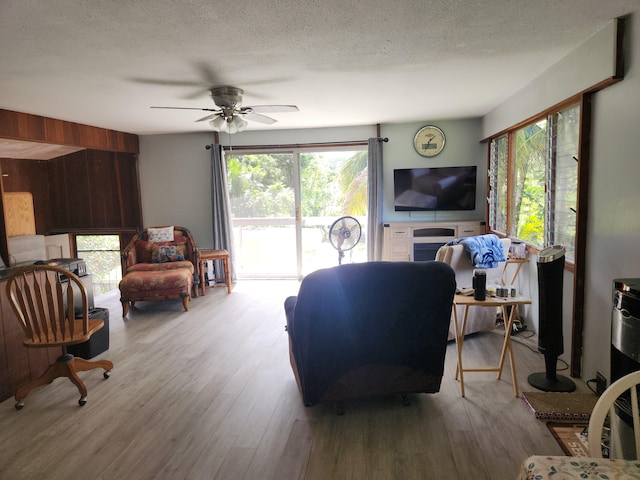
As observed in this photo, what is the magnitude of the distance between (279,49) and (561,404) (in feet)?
9.13

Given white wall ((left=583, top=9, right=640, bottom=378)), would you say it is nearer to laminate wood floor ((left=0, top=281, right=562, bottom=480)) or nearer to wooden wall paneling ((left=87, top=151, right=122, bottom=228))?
laminate wood floor ((left=0, top=281, right=562, bottom=480))

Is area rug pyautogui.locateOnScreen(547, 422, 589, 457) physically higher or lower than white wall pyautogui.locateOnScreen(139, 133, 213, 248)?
lower

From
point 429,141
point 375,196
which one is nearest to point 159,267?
point 375,196

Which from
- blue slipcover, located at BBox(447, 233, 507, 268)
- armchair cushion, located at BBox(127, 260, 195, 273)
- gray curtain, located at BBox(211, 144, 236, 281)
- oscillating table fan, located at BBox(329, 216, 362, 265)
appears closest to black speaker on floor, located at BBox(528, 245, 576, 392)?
blue slipcover, located at BBox(447, 233, 507, 268)

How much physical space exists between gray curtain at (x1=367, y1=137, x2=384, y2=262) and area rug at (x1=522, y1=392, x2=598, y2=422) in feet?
11.2

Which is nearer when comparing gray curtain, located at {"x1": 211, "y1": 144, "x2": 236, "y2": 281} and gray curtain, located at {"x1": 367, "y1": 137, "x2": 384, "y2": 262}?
gray curtain, located at {"x1": 367, "y1": 137, "x2": 384, "y2": 262}

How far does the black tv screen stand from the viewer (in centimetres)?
561

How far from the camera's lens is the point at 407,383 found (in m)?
2.48

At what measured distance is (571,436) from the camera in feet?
7.18

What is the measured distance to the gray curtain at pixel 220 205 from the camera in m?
6.04

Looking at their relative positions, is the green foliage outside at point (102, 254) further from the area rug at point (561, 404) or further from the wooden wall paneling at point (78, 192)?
the area rug at point (561, 404)

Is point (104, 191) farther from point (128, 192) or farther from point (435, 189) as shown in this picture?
point (435, 189)

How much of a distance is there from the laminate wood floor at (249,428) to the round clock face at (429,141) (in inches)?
122

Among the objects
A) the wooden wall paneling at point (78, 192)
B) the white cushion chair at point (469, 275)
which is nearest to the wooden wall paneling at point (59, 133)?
the wooden wall paneling at point (78, 192)
